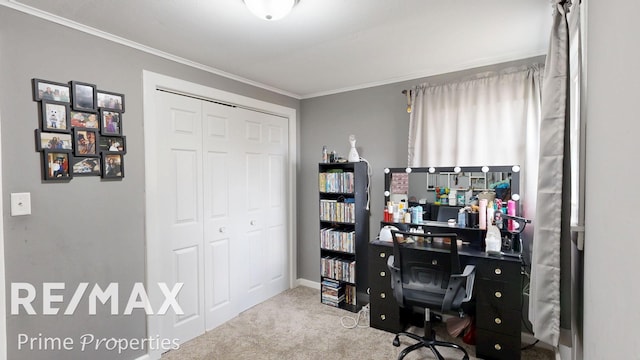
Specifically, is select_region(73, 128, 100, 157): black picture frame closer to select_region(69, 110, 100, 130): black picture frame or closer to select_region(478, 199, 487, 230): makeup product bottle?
select_region(69, 110, 100, 130): black picture frame

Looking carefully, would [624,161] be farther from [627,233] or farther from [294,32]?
[294,32]

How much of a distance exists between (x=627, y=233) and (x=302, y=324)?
8.25 feet

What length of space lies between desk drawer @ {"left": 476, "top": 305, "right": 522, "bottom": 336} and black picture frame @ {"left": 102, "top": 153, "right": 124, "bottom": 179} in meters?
2.69

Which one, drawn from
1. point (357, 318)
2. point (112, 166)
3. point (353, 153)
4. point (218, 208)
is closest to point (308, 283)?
point (357, 318)

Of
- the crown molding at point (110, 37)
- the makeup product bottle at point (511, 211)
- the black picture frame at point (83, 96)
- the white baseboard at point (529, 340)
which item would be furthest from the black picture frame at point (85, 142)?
the white baseboard at point (529, 340)

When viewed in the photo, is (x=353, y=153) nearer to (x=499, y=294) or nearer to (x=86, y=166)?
(x=499, y=294)

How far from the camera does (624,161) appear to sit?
683 mm

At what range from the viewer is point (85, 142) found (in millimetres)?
1858

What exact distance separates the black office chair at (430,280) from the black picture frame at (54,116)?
2160mm

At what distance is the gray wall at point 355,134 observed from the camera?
9.71 ft

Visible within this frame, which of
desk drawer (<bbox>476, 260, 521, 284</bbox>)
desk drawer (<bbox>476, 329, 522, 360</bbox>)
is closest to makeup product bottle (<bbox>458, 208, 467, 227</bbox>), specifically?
desk drawer (<bbox>476, 260, 521, 284</bbox>)

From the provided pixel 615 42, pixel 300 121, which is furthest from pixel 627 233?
pixel 300 121

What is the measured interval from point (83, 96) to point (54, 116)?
202 millimetres

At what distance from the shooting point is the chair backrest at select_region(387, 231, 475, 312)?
6.39ft
